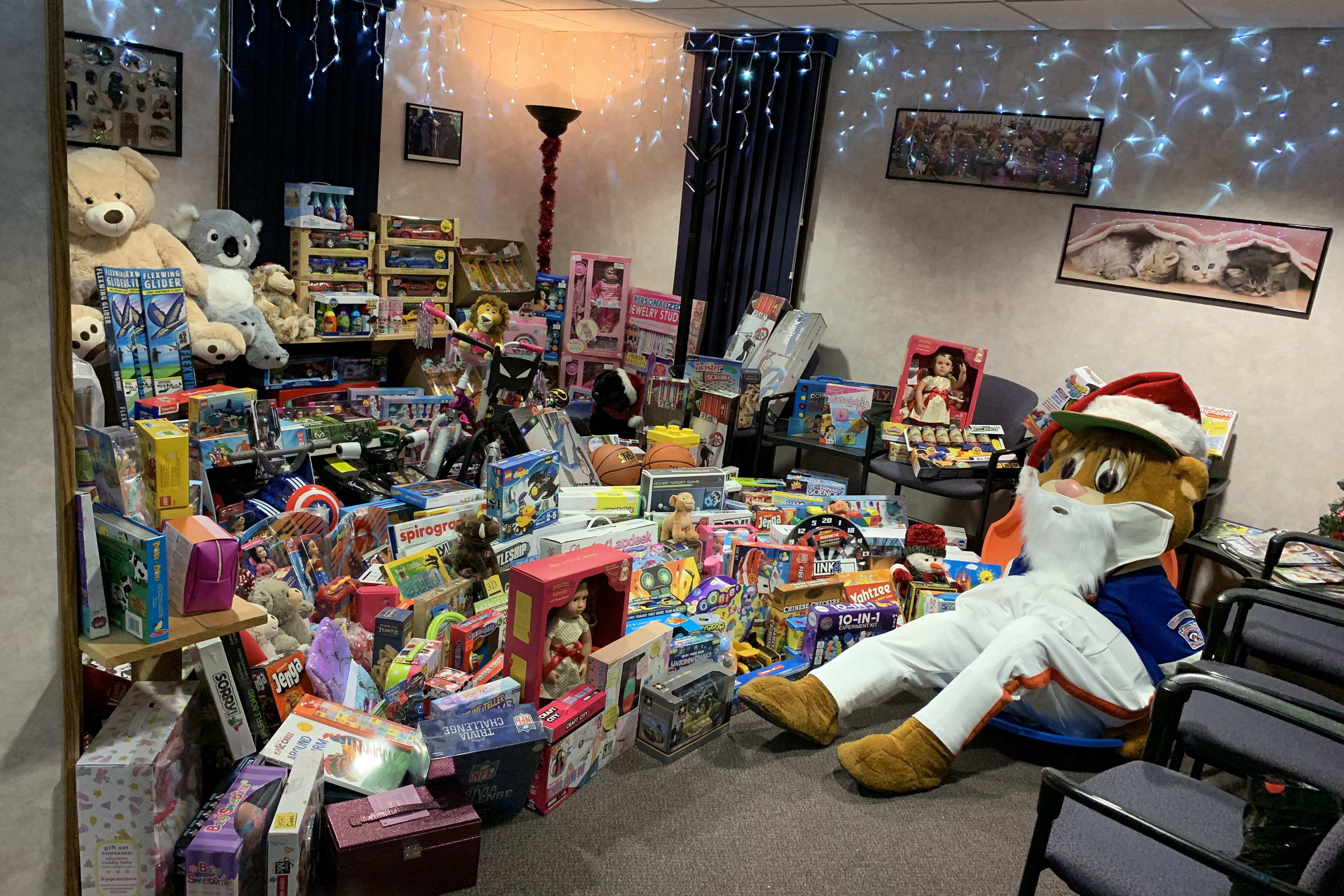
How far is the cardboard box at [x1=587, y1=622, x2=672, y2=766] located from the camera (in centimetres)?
286

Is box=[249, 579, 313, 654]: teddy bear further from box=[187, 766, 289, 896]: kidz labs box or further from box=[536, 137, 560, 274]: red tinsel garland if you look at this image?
box=[536, 137, 560, 274]: red tinsel garland

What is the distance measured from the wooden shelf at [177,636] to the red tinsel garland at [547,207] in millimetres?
4829

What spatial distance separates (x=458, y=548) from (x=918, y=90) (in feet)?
11.8

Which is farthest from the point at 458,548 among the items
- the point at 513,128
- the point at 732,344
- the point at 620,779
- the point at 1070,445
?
the point at 513,128

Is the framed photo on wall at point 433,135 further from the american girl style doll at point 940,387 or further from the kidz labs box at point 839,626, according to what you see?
the kidz labs box at point 839,626

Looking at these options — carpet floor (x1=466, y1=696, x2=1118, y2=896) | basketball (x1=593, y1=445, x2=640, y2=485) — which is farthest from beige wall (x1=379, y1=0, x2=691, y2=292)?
carpet floor (x1=466, y1=696, x2=1118, y2=896)

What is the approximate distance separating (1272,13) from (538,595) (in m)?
3.75

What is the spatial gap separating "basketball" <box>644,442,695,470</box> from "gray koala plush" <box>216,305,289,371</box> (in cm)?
211

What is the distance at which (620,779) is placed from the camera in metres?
2.89

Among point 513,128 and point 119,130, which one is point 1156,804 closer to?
point 119,130

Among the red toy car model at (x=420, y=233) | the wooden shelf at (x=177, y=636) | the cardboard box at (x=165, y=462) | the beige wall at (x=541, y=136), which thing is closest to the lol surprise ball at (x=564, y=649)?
the wooden shelf at (x=177, y=636)

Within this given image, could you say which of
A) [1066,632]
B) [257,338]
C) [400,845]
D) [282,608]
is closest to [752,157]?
[257,338]

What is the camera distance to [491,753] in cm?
249

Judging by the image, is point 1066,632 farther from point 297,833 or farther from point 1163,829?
point 297,833
